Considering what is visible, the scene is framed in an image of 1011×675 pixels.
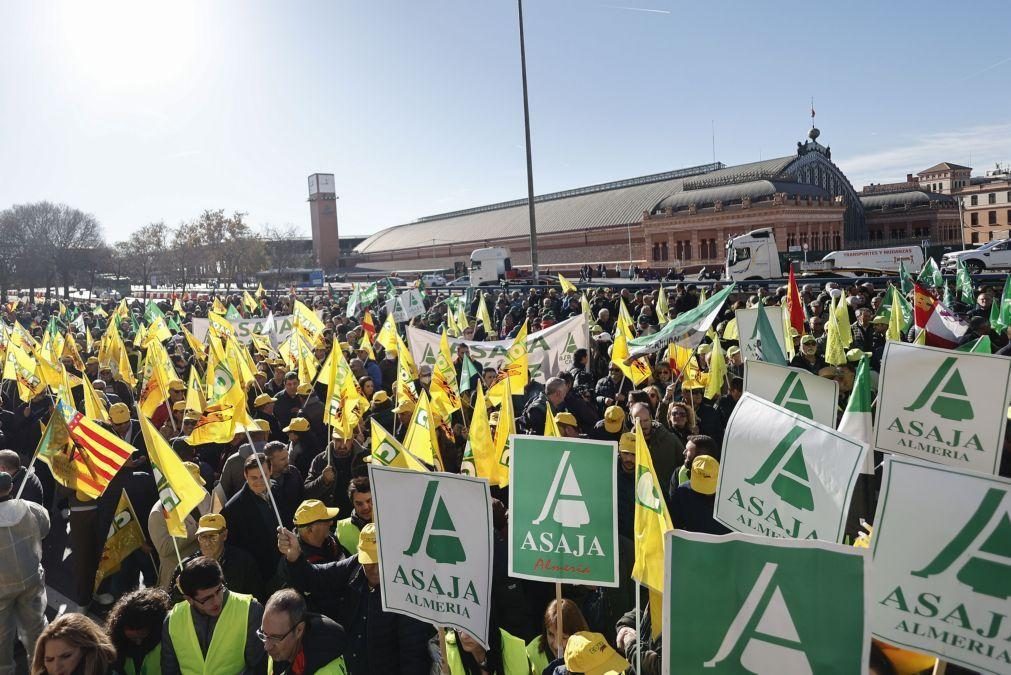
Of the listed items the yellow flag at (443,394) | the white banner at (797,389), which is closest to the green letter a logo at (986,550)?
the white banner at (797,389)

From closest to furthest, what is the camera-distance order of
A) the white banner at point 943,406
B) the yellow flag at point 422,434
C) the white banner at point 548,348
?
the white banner at point 943,406 → the yellow flag at point 422,434 → the white banner at point 548,348

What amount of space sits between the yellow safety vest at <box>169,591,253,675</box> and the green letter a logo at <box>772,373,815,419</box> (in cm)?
372

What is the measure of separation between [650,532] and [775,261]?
32.8m

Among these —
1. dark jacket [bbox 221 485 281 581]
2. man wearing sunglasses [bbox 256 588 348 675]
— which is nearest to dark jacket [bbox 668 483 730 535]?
man wearing sunglasses [bbox 256 588 348 675]

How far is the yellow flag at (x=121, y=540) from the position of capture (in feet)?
17.7

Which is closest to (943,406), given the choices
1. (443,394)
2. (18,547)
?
(443,394)

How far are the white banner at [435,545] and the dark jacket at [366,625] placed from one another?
31cm

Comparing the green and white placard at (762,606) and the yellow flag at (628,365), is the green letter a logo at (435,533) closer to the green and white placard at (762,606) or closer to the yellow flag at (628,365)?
the green and white placard at (762,606)

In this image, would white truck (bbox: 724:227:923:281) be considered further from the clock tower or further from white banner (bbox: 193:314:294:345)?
the clock tower

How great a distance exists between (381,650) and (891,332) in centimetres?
871

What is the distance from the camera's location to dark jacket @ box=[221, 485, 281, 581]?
18.0 ft

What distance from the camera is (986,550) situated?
266cm

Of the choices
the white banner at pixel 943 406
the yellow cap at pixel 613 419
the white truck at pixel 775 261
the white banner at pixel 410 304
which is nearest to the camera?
the white banner at pixel 943 406

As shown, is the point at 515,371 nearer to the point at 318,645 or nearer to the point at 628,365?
the point at 628,365
